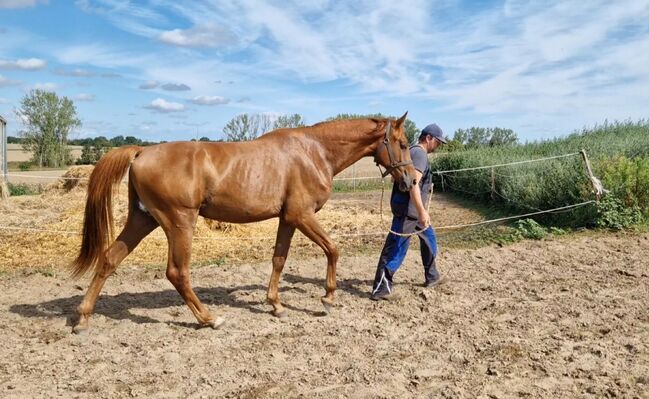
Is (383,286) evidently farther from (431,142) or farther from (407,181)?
(431,142)

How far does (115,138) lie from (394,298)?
39.1 m

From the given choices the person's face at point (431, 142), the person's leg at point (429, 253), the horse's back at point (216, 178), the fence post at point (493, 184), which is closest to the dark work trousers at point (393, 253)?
the person's leg at point (429, 253)

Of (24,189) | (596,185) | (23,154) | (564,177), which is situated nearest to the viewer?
(596,185)

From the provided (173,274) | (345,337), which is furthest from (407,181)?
(173,274)

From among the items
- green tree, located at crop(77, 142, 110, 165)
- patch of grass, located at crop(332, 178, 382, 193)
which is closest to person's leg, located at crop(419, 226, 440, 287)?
patch of grass, located at crop(332, 178, 382, 193)

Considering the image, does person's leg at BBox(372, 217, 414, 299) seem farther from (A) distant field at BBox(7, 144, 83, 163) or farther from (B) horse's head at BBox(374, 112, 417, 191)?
(A) distant field at BBox(7, 144, 83, 163)

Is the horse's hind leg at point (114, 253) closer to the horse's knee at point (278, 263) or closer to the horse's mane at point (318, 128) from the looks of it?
the horse's knee at point (278, 263)

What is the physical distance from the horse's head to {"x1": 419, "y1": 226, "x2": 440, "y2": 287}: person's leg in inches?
34.3

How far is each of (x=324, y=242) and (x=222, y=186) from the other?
3.53 ft

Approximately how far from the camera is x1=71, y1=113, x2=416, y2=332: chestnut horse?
4.23 metres

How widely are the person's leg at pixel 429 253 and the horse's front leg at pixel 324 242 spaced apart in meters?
1.17

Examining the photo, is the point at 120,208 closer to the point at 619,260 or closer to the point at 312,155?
the point at 312,155

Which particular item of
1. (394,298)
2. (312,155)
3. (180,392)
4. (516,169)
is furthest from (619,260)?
(516,169)

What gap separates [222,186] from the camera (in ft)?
14.4
